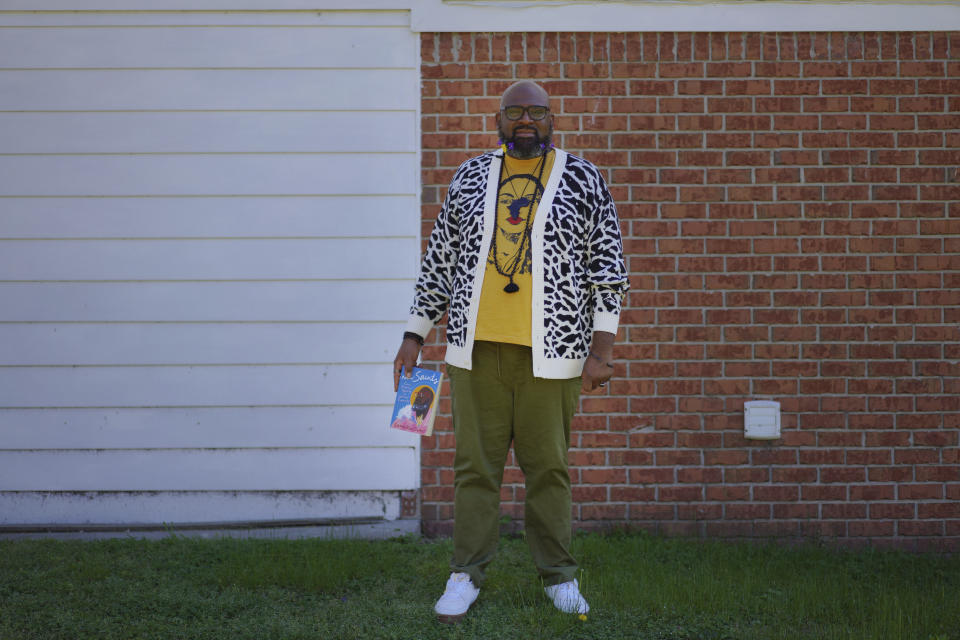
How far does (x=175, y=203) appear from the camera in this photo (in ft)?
14.5

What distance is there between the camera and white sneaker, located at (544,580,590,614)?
10.5 feet

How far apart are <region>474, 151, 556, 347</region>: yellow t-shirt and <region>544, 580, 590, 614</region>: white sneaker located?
960 mm

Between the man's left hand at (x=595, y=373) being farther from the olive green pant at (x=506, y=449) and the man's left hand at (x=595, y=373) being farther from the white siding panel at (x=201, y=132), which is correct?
the white siding panel at (x=201, y=132)

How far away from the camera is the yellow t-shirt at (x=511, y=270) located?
3.11m

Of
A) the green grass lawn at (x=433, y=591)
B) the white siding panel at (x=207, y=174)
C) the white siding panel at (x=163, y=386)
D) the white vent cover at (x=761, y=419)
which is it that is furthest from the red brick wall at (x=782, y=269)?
the white siding panel at (x=163, y=386)

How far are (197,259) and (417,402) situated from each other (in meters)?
1.81

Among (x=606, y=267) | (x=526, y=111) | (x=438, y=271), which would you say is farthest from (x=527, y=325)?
(x=526, y=111)

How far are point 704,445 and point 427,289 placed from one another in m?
1.92

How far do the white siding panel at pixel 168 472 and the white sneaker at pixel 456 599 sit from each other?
1.22 metres

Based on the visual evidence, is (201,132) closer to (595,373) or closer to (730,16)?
(595,373)

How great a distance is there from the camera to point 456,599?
319 centimetres

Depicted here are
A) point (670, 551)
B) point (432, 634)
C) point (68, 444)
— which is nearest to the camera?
point (432, 634)

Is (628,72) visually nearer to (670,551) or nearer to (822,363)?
(822,363)

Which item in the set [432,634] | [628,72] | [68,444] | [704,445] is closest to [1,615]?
[68,444]
